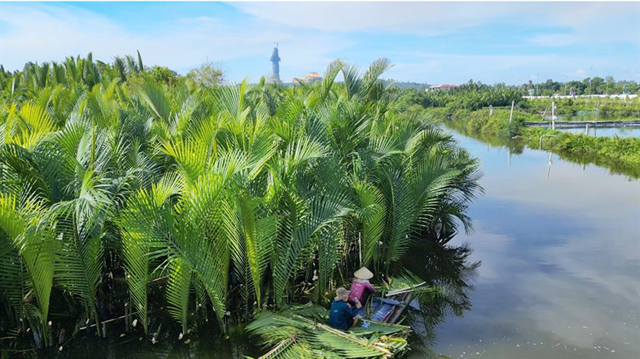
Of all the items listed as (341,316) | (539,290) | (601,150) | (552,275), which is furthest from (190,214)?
(601,150)

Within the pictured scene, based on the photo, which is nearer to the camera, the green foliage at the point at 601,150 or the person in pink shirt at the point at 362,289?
the person in pink shirt at the point at 362,289

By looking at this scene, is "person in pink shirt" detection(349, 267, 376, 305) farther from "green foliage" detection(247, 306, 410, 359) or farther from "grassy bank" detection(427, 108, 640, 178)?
"grassy bank" detection(427, 108, 640, 178)

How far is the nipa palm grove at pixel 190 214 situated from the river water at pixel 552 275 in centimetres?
165

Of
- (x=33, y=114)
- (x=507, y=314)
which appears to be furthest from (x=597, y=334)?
(x=33, y=114)

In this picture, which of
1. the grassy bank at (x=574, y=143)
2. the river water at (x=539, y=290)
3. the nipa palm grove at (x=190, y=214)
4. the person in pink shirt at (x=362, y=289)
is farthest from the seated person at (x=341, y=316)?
the grassy bank at (x=574, y=143)

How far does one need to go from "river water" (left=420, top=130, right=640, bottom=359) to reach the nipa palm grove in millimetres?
1652

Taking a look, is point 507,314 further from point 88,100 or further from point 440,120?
point 88,100

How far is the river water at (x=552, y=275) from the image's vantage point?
5660 millimetres

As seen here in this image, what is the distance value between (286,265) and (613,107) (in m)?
49.6

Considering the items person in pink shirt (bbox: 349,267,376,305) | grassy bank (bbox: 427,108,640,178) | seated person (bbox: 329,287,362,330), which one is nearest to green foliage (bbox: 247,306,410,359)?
seated person (bbox: 329,287,362,330)

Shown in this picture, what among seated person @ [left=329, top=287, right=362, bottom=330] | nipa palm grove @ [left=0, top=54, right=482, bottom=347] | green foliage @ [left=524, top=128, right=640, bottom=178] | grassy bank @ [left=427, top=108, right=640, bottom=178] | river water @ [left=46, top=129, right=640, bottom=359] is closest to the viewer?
nipa palm grove @ [left=0, top=54, right=482, bottom=347]

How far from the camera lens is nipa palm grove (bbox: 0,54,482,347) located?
13.9ft

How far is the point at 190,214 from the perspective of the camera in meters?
4.21

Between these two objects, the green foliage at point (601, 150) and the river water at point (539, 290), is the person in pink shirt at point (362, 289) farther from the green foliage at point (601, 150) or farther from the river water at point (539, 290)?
the green foliage at point (601, 150)
